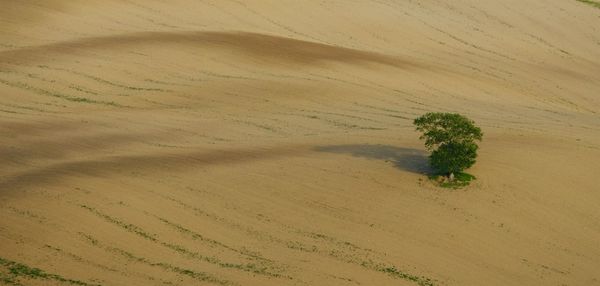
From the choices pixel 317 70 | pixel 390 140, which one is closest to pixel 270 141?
pixel 390 140

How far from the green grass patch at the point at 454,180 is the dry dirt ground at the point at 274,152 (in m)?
0.37

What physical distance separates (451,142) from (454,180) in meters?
1.21

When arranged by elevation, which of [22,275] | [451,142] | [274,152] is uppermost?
[451,142]

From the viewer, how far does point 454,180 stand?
28.2m

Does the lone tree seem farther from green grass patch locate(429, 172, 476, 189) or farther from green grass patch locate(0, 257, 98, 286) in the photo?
green grass patch locate(0, 257, 98, 286)

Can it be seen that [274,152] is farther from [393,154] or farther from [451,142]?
[451,142]

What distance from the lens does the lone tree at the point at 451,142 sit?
2786 cm

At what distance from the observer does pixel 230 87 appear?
131 ft

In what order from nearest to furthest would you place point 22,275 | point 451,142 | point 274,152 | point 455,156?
1. point 22,275
2. point 455,156
3. point 451,142
4. point 274,152

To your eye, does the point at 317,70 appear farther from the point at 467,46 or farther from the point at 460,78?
the point at 467,46

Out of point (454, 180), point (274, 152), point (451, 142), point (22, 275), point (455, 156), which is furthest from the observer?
point (274, 152)

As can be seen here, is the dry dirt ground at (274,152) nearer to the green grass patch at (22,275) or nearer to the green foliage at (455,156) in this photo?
the green grass patch at (22,275)

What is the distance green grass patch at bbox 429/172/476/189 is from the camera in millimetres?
28016

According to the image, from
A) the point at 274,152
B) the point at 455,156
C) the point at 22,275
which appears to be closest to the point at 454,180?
the point at 455,156
